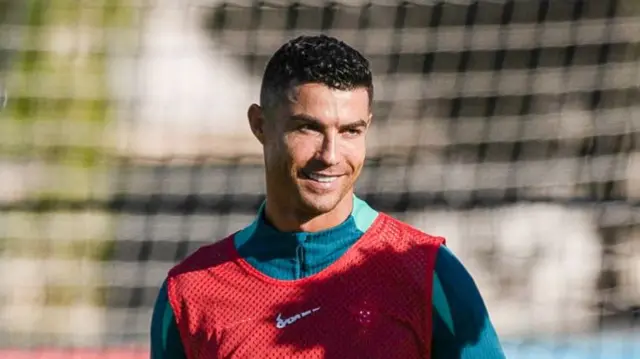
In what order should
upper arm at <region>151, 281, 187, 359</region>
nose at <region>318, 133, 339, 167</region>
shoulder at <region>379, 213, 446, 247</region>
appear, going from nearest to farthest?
nose at <region>318, 133, 339, 167</region>
shoulder at <region>379, 213, 446, 247</region>
upper arm at <region>151, 281, 187, 359</region>

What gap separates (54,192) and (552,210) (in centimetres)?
248

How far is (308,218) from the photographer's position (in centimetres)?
229

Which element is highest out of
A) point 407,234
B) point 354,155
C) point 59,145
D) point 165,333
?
point 354,155

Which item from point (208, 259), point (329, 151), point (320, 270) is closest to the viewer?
point (329, 151)

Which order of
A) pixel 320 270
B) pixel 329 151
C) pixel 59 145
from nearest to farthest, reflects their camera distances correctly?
pixel 329 151
pixel 320 270
pixel 59 145

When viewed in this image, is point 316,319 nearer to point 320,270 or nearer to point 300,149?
point 320,270

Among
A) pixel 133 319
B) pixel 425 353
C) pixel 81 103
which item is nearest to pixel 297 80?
pixel 425 353

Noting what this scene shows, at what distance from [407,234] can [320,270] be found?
162 mm

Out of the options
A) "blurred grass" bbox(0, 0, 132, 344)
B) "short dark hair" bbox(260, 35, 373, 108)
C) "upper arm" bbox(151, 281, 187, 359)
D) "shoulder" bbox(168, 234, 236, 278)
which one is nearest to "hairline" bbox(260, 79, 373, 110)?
"short dark hair" bbox(260, 35, 373, 108)

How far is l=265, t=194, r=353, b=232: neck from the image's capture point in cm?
228

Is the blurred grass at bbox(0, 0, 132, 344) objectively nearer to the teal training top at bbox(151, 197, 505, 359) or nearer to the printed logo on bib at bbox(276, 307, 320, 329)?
the teal training top at bbox(151, 197, 505, 359)

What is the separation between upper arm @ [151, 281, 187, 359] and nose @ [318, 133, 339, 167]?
1.39 ft

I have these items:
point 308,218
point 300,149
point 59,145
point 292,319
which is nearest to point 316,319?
point 292,319

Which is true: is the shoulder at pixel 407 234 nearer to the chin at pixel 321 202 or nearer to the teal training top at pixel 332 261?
the teal training top at pixel 332 261
